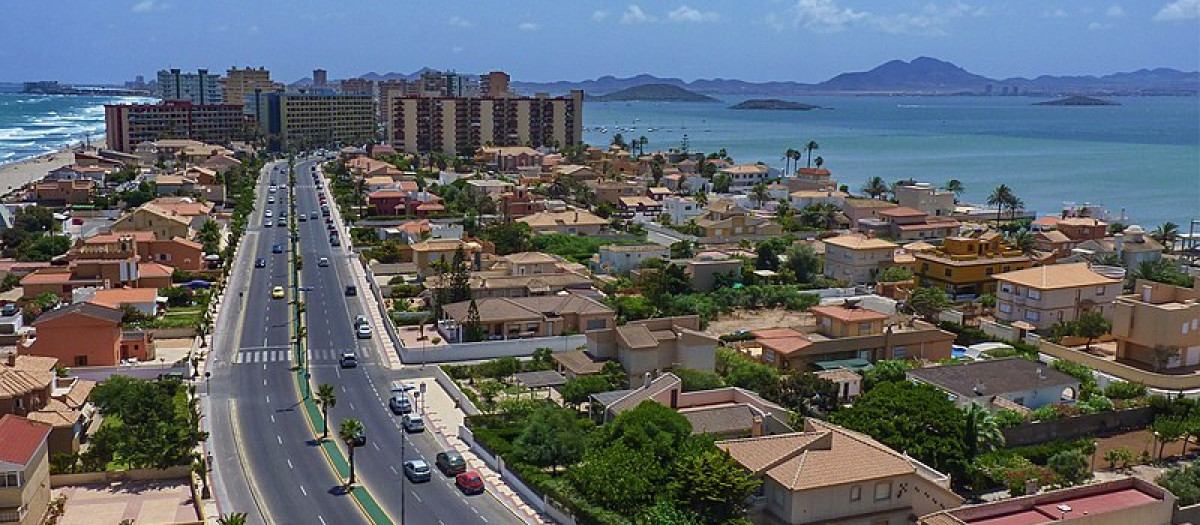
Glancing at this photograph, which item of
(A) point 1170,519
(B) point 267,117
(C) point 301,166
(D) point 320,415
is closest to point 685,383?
(D) point 320,415

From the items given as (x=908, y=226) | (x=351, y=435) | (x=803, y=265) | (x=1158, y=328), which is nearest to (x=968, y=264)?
(x=803, y=265)

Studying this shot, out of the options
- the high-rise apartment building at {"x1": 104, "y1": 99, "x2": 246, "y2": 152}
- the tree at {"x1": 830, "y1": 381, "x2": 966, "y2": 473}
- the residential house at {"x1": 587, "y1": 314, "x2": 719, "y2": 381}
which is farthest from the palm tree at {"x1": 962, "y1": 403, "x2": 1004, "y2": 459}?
the high-rise apartment building at {"x1": 104, "y1": 99, "x2": 246, "y2": 152}

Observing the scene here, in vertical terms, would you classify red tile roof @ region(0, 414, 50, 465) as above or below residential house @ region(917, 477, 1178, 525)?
above

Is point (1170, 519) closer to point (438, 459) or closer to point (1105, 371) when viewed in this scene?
point (1105, 371)

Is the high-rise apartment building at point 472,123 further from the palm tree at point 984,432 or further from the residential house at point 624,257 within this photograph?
the palm tree at point 984,432

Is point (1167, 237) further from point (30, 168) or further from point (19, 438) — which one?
point (30, 168)

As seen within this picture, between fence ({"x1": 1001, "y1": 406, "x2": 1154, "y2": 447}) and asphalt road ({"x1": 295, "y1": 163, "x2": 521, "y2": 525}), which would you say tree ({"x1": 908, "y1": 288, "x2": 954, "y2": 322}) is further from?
asphalt road ({"x1": 295, "y1": 163, "x2": 521, "y2": 525})
